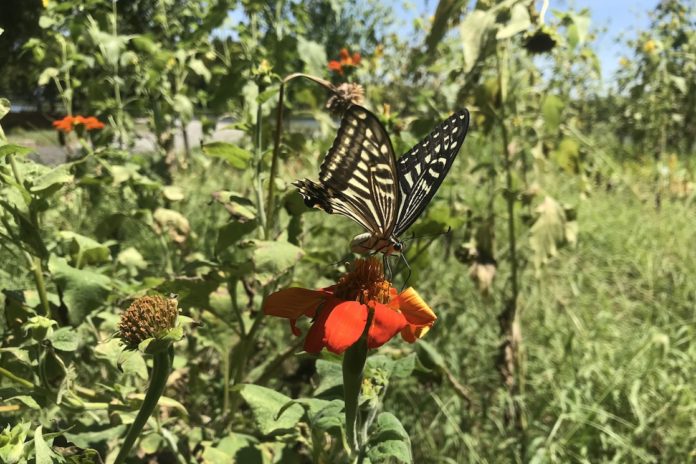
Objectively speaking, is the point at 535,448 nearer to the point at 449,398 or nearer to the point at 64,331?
the point at 449,398

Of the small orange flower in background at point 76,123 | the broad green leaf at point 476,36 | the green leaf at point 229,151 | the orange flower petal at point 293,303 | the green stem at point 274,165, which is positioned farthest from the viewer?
the small orange flower in background at point 76,123

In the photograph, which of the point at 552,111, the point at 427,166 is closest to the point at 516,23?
the point at 427,166

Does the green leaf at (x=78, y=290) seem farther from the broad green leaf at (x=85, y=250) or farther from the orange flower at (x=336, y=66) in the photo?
the orange flower at (x=336, y=66)

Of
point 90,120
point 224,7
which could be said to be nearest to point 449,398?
point 224,7

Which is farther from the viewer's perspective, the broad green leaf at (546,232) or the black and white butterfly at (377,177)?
the broad green leaf at (546,232)

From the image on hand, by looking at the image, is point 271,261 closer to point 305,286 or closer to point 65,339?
point 65,339

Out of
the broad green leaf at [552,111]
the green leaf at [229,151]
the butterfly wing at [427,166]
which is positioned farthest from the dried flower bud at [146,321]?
the broad green leaf at [552,111]

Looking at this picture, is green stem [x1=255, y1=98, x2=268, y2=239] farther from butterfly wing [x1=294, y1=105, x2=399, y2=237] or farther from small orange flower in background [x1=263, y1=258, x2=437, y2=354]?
small orange flower in background [x1=263, y1=258, x2=437, y2=354]

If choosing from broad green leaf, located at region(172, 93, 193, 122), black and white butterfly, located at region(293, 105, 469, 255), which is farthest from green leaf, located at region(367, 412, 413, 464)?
broad green leaf, located at region(172, 93, 193, 122)
